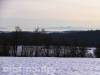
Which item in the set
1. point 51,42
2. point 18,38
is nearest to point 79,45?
point 51,42

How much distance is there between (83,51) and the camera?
300ft

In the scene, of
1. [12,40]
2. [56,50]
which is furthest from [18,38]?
[56,50]

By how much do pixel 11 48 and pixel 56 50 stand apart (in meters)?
8.54

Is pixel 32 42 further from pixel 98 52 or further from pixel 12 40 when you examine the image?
pixel 98 52

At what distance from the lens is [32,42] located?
80812 mm

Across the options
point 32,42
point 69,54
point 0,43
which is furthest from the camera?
point 69,54

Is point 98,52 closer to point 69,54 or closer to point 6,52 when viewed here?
point 69,54

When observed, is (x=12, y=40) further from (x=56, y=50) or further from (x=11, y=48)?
(x=56, y=50)

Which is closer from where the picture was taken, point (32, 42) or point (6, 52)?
point (32, 42)

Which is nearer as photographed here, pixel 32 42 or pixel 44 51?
pixel 32 42

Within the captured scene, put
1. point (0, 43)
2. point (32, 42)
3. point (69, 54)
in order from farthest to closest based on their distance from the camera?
point (69, 54)
point (0, 43)
point (32, 42)

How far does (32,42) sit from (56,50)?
33.4 feet

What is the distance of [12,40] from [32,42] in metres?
7.65

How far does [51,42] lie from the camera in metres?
87.6
